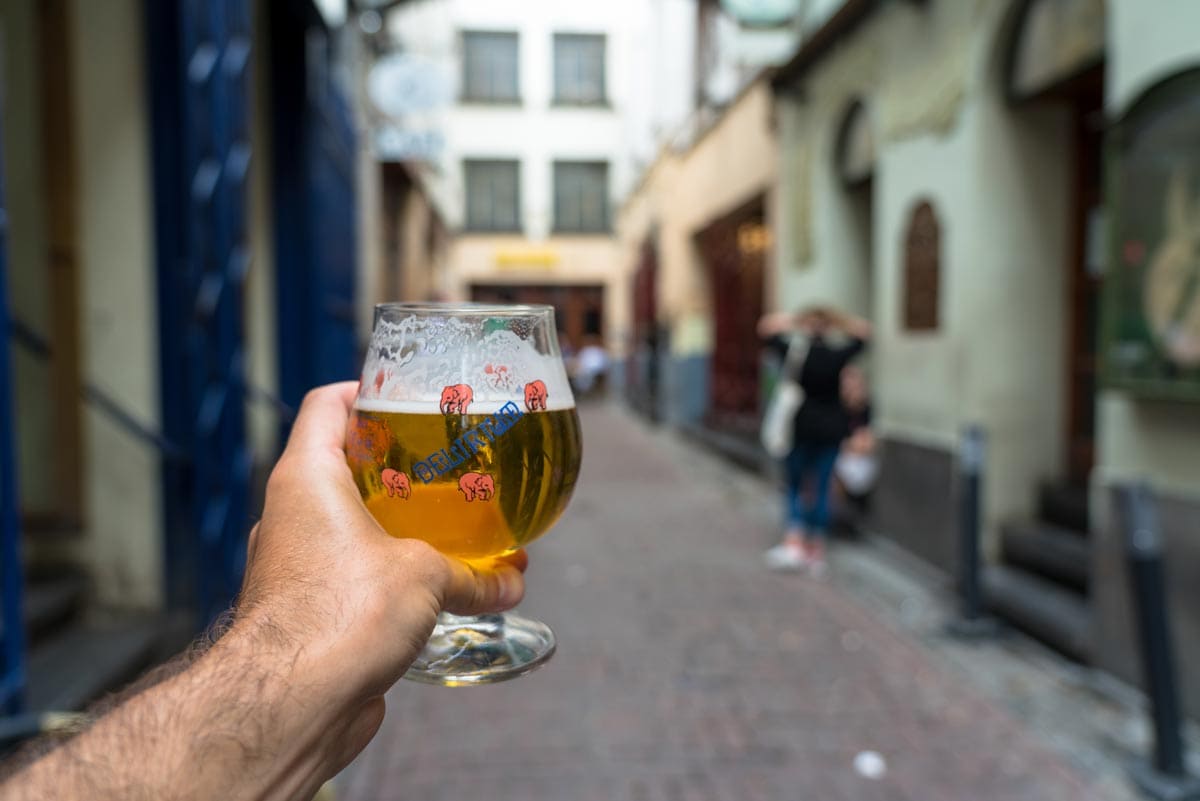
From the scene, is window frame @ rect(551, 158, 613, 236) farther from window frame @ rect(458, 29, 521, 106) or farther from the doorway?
the doorway

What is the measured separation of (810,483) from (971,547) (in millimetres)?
1887

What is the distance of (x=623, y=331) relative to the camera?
79.9 feet

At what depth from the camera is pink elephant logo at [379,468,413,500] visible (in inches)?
39.7

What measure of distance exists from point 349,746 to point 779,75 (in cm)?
860

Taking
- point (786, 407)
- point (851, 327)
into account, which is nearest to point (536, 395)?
point (851, 327)

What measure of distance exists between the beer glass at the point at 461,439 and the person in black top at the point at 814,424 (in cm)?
518

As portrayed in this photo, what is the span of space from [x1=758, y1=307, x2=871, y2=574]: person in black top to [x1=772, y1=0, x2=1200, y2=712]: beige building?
56 centimetres

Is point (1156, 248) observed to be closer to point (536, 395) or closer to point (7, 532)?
point (536, 395)

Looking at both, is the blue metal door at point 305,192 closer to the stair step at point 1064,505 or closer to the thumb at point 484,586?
the stair step at point 1064,505

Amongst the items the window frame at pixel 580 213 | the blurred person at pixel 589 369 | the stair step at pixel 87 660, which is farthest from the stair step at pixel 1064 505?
the window frame at pixel 580 213

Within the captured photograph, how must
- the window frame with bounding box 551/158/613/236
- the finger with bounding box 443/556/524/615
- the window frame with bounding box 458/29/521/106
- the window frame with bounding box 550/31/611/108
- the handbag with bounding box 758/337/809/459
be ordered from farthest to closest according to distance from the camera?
the window frame with bounding box 551/158/613/236 < the window frame with bounding box 550/31/611/108 < the window frame with bounding box 458/29/521/106 < the handbag with bounding box 758/337/809/459 < the finger with bounding box 443/556/524/615

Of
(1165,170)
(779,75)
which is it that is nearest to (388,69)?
(779,75)

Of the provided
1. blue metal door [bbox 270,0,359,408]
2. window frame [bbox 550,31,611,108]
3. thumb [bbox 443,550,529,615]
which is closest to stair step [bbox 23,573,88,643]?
blue metal door [bbox 270,0,359,408]

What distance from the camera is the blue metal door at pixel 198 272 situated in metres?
4.08
